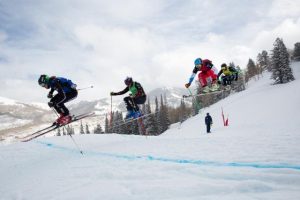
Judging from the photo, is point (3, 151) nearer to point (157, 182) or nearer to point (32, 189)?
point (32, 189)

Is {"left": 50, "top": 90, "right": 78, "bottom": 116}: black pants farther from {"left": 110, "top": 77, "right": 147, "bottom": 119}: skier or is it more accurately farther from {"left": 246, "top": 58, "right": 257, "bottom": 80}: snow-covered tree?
{"left": 246, "top": 58, "right": 257, "bottom": 80}: snow-covered tree

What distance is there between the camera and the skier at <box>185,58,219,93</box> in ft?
51.1

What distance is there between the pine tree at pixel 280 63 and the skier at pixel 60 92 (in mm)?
62250

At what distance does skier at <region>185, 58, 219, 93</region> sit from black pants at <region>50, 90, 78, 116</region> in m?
6.82

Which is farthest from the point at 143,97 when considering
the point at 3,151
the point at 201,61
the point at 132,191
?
the point at 132,191

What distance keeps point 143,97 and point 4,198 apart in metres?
9.97

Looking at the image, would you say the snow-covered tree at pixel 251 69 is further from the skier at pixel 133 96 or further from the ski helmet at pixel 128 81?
the ski helmet at pixel 128 81

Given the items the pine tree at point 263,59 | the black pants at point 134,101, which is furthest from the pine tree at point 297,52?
the black pants at point 134,101

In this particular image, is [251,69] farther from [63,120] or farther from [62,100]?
[62,100]

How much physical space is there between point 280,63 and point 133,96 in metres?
62.0

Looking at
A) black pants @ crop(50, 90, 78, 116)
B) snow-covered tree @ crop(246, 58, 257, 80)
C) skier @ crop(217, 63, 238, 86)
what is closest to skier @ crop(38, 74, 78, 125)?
black pants @ crop(50, 90, 78, 116)

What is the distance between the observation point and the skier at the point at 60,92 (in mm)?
12312

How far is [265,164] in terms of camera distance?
5.54 metres

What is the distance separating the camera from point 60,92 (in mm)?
12641
